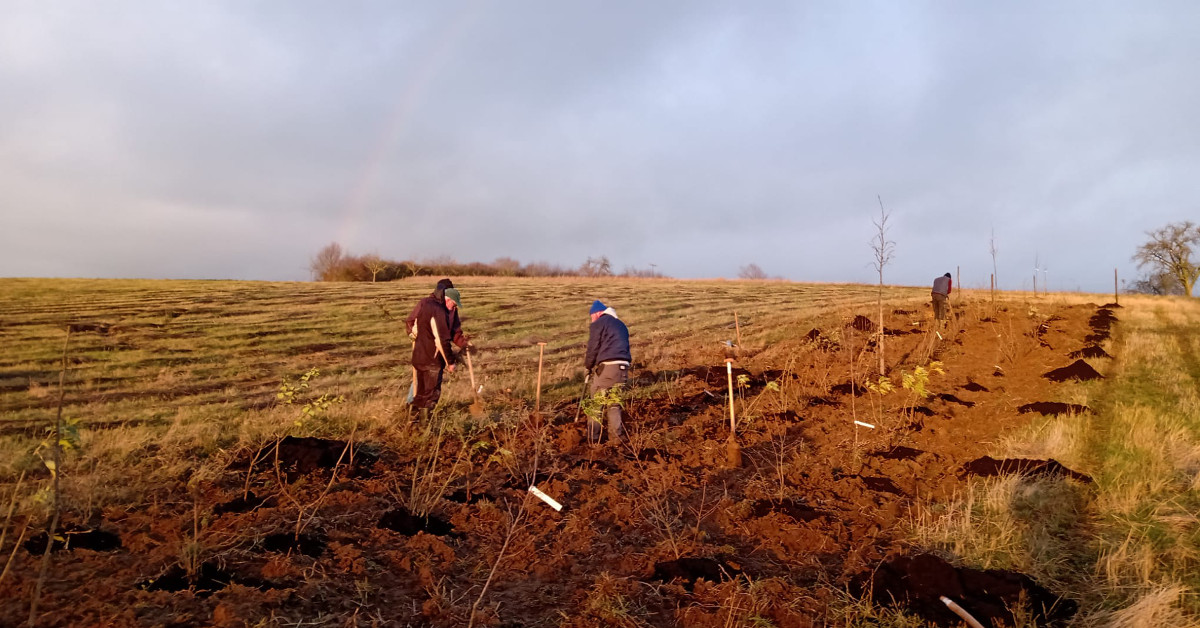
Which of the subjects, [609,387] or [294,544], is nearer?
[294,544]

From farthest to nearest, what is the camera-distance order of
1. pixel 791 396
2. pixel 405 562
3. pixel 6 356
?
pixel 6 356 < pixel 791 396 < pixel 405 562

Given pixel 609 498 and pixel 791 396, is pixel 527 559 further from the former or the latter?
pixel 791 396

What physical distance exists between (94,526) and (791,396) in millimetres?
8406

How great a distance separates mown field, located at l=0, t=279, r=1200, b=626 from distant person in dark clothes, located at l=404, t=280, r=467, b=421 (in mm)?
436

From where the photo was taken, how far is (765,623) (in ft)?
12.5

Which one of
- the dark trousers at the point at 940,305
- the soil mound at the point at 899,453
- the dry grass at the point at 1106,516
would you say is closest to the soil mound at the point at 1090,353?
the dry grass at the point at 1106,516

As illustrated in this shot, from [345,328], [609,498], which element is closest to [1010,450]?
[609,498]

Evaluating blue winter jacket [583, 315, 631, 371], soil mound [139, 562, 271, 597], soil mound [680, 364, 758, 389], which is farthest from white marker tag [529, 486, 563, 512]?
soil mound [680, 364, 758, 389]

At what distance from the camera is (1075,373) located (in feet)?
34.1

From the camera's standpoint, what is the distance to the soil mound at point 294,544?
4.63 meters

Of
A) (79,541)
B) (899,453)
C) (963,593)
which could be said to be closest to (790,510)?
(963,593)

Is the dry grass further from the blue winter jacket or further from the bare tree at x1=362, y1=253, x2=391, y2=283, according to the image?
the bare tree at x1=362, y1=253, x2=391, y2=283

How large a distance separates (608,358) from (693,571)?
3595 millimetres

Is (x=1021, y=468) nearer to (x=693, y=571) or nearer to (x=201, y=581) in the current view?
(x=693, y=571)
